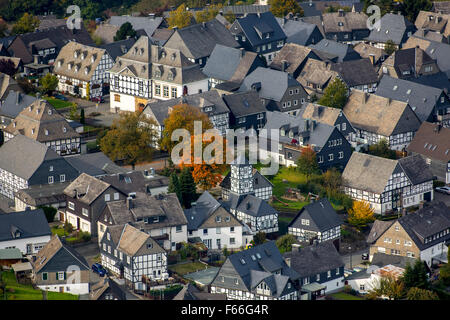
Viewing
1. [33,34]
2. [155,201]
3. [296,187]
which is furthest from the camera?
[33,34]

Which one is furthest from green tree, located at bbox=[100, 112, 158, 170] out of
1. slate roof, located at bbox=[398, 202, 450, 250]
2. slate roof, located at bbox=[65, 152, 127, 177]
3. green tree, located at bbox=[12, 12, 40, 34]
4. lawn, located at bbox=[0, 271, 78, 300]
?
green tree, located at bbox=[12, 12, 40, 34]

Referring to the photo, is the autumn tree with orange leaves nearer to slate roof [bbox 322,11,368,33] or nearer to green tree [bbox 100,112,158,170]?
green tree [bbox 100,112,158,170]

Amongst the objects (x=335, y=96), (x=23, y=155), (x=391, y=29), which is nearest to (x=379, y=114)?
(x=335, y=96)

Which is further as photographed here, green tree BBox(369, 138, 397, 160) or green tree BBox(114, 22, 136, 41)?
green tree BBox(114, 22, 136, 41)

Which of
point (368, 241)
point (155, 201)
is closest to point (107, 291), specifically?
point (155, 201)

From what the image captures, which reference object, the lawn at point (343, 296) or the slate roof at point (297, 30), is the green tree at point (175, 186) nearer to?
the lawn at point (343, 296)

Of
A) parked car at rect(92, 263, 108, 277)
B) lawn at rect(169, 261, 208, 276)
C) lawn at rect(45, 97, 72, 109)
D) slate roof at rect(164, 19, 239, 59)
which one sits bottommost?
lawn at rect(169, 261, 208, 276)

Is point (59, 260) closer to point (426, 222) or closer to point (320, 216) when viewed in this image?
point (320, 216)

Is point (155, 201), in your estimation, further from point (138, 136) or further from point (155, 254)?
point (138, 136)
